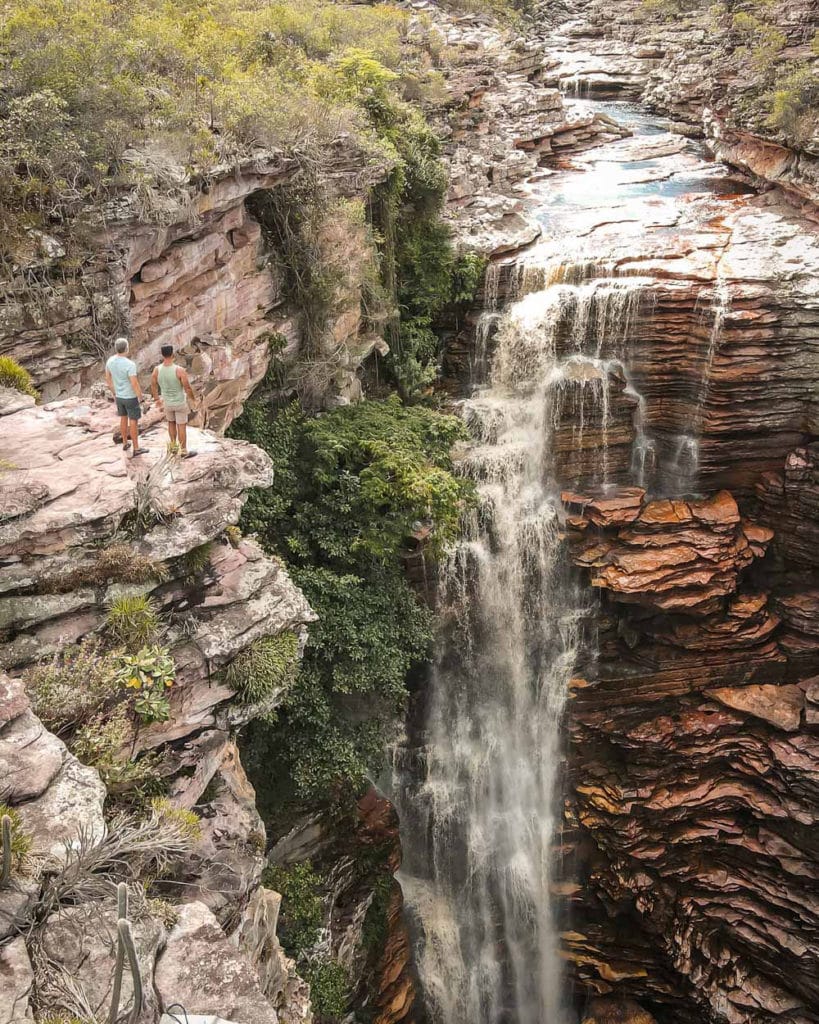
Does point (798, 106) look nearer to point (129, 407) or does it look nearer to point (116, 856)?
point (129, 407)

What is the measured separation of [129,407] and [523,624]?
34.5ft

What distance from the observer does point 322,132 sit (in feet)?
45.6

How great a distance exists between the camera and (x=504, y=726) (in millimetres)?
16672

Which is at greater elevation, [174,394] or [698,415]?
[174,394]

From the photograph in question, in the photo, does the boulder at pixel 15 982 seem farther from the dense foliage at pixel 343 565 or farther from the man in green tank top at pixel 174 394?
the dense foliage at pixel 343 565

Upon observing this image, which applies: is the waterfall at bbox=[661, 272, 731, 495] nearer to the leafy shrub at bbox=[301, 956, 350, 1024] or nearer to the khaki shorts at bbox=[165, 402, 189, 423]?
the khaki shorts at bbox=[165, 402, 189, 423]

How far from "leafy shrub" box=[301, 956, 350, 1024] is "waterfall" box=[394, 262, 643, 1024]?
3384mm

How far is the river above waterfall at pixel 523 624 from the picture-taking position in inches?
632

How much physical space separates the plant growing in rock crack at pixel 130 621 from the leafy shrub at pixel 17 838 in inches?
84.3

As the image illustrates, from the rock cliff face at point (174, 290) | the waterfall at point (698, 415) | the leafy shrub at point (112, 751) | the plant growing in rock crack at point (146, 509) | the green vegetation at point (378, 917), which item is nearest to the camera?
the leafy shrub at point (112, 751)

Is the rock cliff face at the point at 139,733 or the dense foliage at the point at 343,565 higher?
the rock cliff face at the point at 139,733

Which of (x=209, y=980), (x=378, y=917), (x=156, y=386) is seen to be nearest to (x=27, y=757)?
(x=209, y=980)

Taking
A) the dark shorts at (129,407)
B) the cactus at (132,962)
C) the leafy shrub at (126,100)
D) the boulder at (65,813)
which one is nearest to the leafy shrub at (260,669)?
the boulder at (65,813)

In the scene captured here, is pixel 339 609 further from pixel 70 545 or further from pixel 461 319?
pixel 461 319
